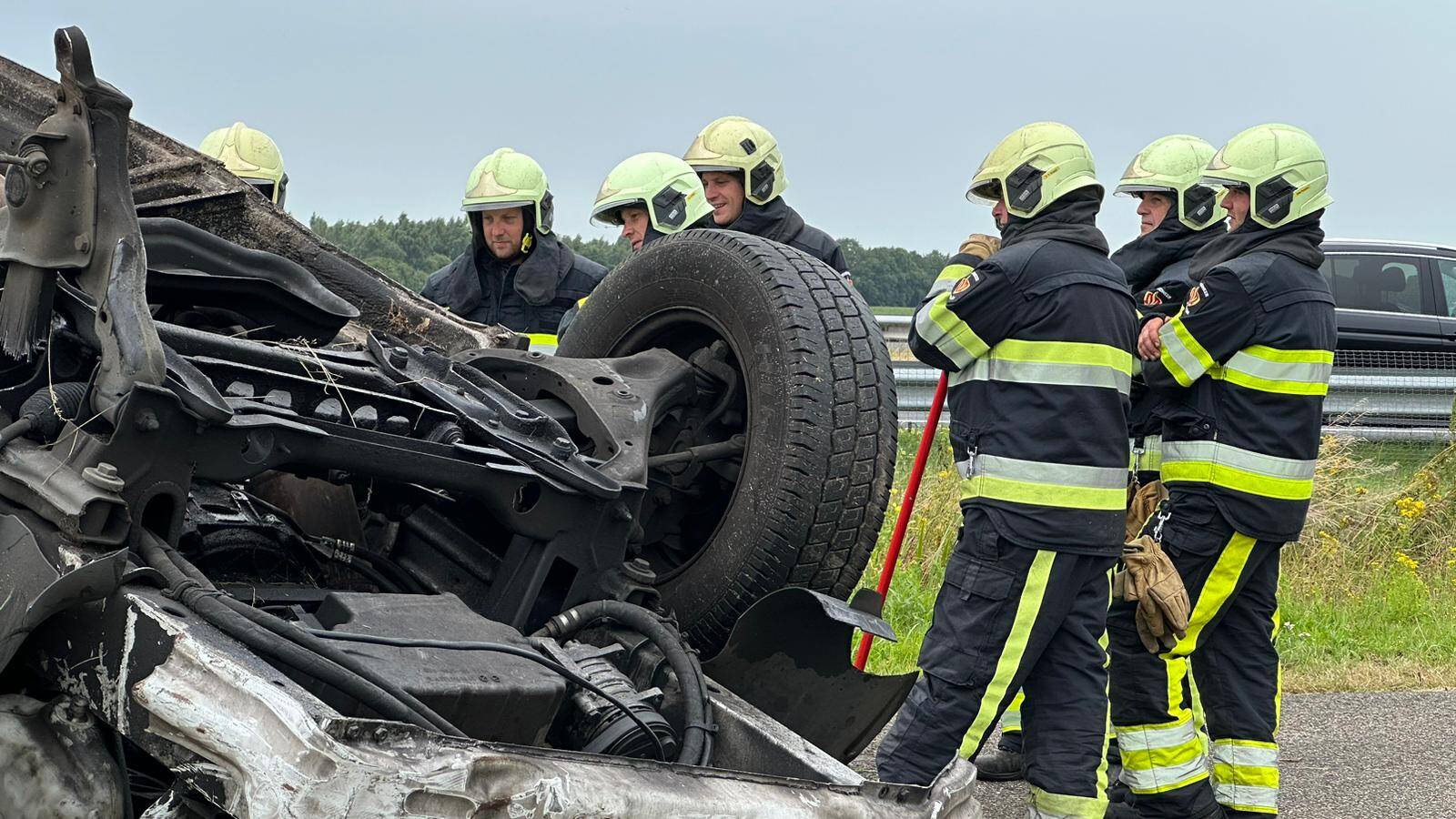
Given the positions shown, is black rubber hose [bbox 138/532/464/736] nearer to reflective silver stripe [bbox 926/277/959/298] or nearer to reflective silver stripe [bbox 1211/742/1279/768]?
reflective silver stripe [bbox 926/277/959/298]

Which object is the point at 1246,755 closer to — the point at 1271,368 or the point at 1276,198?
the point at 1271,368

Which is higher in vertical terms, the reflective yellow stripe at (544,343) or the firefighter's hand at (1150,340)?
the firefighter's hand at (1150,340)

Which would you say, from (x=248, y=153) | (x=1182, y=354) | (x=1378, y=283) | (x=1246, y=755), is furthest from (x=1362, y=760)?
(x=1378, y=283)

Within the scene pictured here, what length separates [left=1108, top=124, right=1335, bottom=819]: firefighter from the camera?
4461 millimetres

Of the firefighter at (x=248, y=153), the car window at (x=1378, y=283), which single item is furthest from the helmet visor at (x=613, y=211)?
the car window at (x=1378, y=283)

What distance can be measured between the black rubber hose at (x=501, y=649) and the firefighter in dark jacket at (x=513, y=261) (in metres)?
3.47

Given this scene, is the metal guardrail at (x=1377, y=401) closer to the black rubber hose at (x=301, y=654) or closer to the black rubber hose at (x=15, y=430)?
the black rubber hose at (x=15, y=430)

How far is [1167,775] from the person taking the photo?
4.49 meters

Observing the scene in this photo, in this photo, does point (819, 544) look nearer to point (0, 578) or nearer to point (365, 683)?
point (365, 683)

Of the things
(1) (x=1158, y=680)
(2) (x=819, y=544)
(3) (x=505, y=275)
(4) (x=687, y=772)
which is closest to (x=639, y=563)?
(2) (x=819, y=544)

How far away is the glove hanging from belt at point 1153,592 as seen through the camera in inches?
170

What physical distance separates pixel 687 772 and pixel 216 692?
2.64ft

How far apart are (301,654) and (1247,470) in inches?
116

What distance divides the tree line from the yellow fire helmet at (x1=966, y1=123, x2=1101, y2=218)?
345 cm
